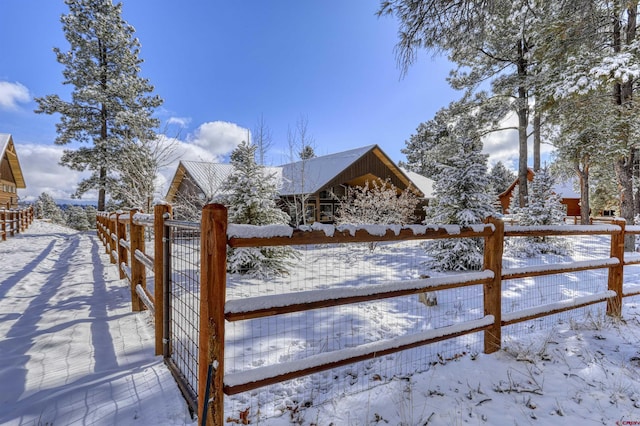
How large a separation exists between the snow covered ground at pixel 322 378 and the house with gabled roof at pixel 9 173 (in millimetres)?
23891

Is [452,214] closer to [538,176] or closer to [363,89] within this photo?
[538,176]

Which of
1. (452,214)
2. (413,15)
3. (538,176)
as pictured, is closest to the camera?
(413,15)

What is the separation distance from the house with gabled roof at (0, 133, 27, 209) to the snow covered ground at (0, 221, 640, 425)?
23891 millimetres

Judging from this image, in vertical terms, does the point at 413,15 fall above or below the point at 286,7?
below

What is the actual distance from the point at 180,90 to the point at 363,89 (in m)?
10.4

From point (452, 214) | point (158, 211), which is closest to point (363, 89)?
point (452, 214)

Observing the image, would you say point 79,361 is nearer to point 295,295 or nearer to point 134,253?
point 134,253

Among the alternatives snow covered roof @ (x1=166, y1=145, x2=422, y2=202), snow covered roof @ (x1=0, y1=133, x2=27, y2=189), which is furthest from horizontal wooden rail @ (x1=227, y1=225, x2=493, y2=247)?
snow covered roof @ (x1=0, y1=133, x2=27, y2=189)

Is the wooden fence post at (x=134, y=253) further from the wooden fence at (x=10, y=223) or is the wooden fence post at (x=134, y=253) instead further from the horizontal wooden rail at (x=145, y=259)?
the wooden fence at (x=10, y=223)

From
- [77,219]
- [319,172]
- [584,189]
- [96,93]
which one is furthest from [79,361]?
[77,219]

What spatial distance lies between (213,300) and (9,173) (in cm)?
3229

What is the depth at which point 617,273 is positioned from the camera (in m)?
3.98

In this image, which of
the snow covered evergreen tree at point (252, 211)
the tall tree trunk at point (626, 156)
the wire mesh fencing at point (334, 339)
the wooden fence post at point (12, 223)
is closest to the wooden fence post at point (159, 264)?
the wire mesh fencing at point (334, 339)

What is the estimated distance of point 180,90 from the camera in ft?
55.2
